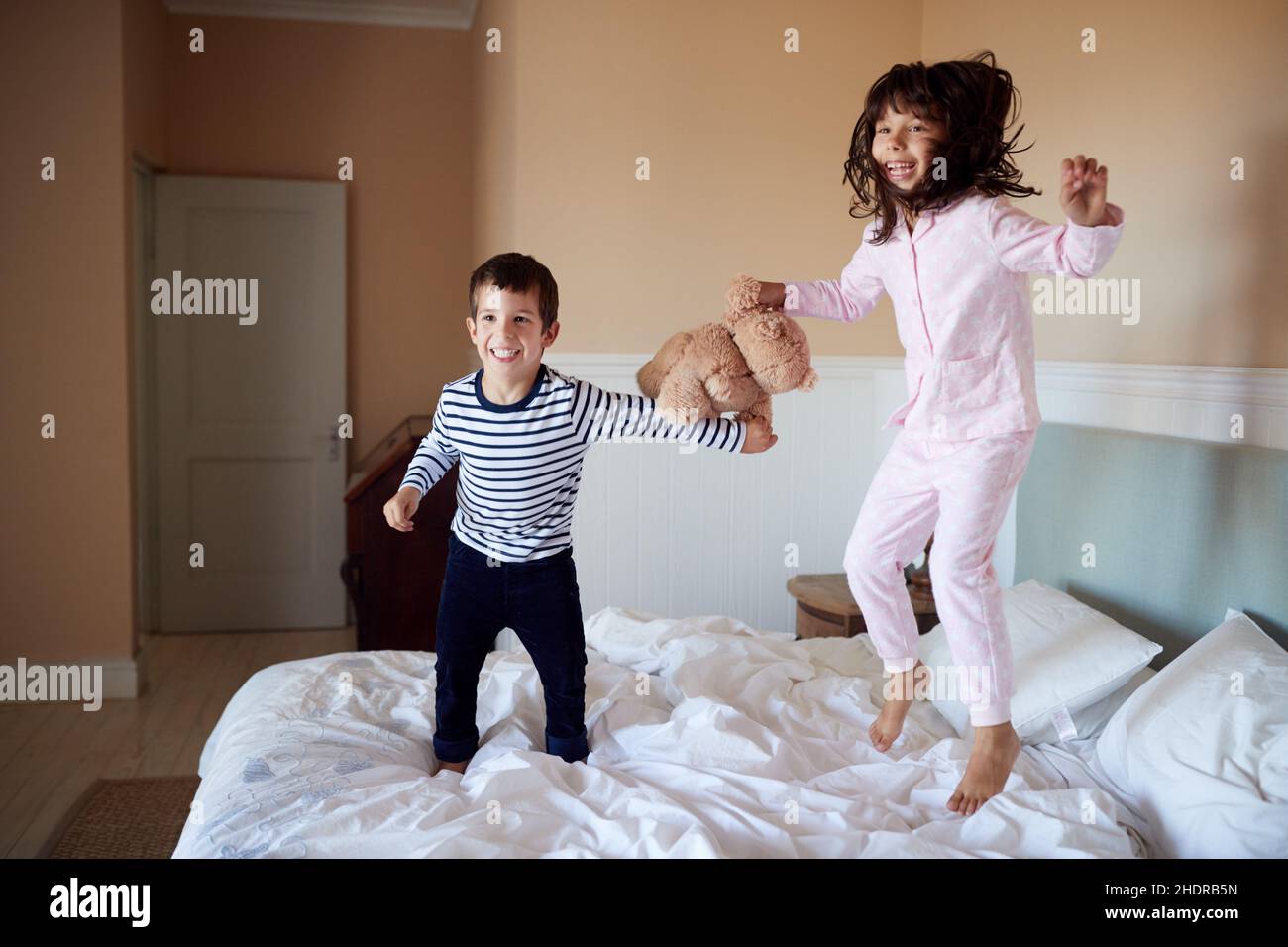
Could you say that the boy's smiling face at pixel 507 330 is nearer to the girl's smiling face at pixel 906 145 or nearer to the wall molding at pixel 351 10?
the girl's smiling face at pixel 906 145

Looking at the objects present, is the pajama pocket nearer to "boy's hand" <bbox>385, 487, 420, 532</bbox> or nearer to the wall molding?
"boy's hand" <bbox>385, 487, 420, 532</bbox>

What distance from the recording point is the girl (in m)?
1.87

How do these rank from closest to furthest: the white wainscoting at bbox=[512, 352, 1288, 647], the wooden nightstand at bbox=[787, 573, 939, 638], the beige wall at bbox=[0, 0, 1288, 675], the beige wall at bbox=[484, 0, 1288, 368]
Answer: the wooden nightstand at bbox=[787, 573, 939, 638]
the beige wall at bbox=[484, 0, 1288, 368]
the beige wall at bbox=[0, 0, 1288, 675]
the white wainscoting at bbox=[512, 352, 1288, 647]

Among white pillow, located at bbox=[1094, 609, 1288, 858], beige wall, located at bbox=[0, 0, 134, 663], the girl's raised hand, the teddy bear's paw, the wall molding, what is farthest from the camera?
the wall molding

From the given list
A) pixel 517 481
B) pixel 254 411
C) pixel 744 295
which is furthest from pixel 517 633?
pixel 254 411

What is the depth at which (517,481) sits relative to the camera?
6.37 ft

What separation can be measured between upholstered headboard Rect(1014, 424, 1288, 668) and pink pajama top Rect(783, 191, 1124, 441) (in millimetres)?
501

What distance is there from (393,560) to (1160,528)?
2480 millimetres

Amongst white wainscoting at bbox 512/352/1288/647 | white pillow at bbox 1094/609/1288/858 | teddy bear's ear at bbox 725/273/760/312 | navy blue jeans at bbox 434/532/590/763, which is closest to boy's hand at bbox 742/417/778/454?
teddy bear's ear at bbox 725/273/760/312

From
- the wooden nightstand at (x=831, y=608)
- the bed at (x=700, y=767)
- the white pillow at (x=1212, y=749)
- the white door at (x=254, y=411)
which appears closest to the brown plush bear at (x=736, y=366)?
the bed at (x=700, y=767)

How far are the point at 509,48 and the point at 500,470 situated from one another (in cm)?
201

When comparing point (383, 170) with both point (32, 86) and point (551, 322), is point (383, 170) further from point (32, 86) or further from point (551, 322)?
point (551, 322)

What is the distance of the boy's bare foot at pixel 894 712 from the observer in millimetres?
2029
